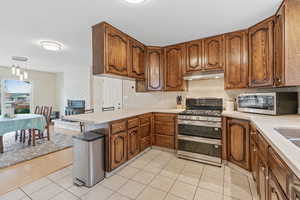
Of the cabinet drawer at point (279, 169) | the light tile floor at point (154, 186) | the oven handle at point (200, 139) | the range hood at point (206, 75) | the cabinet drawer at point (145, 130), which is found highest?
the range hood at point (206, 75)

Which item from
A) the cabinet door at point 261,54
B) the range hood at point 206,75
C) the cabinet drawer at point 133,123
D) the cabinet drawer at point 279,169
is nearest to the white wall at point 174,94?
the range hood at point 206,75

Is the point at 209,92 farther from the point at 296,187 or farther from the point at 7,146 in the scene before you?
the point at 7,146

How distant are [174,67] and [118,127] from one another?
180 cm

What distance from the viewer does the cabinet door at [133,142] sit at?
7.73 ft

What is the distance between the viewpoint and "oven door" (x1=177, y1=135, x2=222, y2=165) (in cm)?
229

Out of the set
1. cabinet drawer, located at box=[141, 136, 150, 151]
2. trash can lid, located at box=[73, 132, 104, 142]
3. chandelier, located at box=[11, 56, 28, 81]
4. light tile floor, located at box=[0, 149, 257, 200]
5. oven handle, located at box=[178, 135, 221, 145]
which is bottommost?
light tile floor, located at box=[0, 149, 257, 200]

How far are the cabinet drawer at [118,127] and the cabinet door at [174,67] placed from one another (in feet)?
4.57

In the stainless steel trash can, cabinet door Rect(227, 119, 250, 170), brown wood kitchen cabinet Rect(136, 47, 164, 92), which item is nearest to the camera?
the stainless steel trash can

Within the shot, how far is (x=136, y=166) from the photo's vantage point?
2318mm

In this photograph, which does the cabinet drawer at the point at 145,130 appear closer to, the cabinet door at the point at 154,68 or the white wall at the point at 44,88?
the cabinet door at the point at 154,68

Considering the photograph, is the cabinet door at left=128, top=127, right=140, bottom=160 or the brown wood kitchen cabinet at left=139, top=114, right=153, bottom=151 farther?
the brown wood kitchen cabinet at left=139, top=114, right=153, bottom=151

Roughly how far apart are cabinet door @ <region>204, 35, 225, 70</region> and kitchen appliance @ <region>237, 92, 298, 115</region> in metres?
0.80

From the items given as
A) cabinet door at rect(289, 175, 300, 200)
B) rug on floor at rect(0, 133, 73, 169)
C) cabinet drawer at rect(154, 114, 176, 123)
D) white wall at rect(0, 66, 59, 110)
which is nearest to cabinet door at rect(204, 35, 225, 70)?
cabinet drawer at rect(154, 114, 176, 123)

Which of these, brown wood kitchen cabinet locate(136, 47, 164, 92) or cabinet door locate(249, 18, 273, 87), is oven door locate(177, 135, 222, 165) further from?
brown wood kitchen cabinet locate(136, 47, 164, 92)
